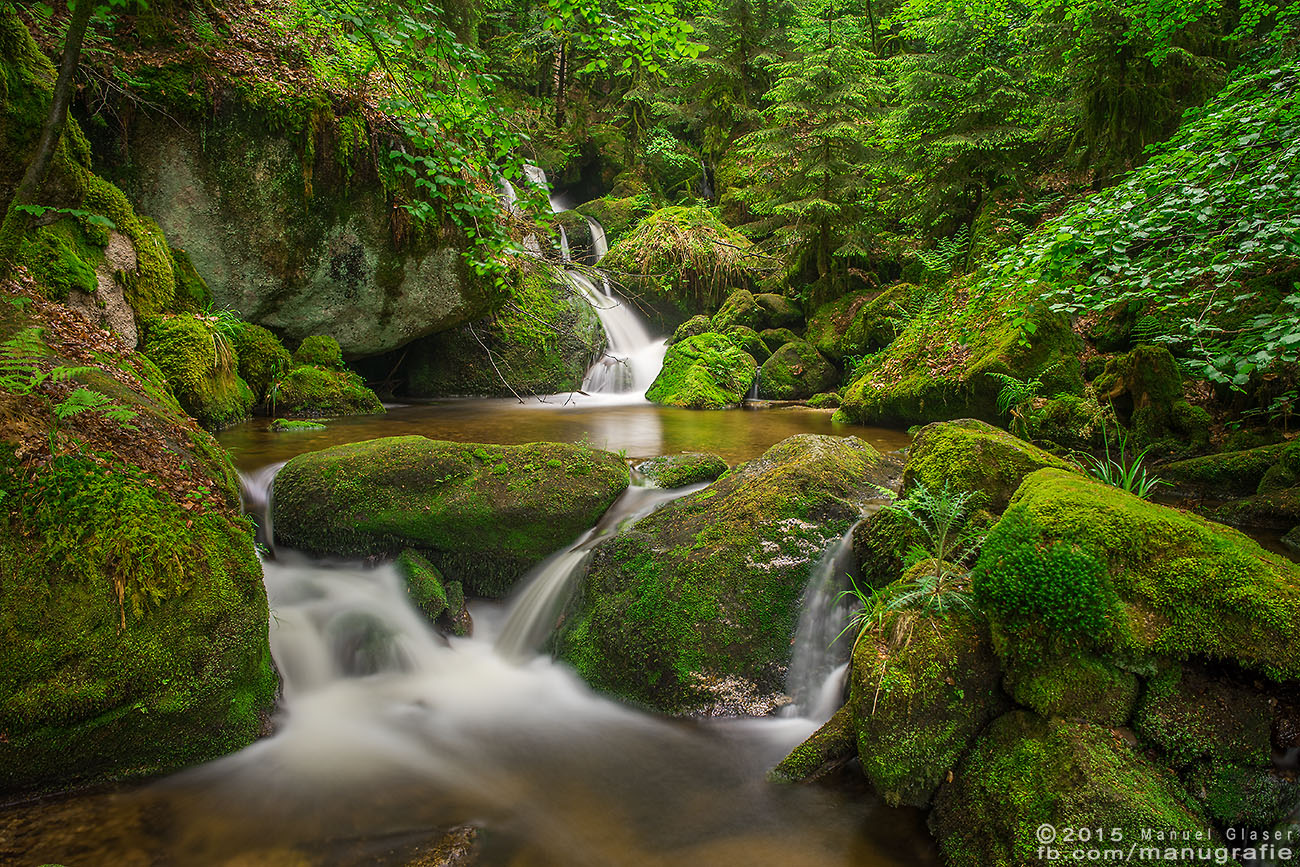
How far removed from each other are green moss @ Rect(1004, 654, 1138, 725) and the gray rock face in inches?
353

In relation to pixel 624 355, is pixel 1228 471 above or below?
below

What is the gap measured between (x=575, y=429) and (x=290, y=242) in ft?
15.2

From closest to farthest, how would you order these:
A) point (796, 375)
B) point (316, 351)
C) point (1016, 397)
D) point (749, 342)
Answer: point (1016, 397) < point (316, 351) < point (796, 375) < point (749, 342)

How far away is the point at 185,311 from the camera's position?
22.4ft

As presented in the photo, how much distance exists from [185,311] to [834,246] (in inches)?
498

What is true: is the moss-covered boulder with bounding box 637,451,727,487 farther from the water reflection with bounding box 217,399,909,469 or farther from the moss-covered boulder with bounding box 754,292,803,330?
the moss-covered boulder with bounding box 754,292,803,330

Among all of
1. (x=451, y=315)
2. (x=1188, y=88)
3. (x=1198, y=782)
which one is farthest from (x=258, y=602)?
(x=1188, y=88)

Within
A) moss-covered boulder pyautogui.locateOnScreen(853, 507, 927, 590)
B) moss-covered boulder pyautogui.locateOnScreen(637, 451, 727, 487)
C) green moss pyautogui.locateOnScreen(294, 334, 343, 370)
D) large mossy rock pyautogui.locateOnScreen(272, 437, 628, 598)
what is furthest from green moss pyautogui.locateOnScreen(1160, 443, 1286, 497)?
green moss pyautogui.locateOnScreen(294, 334, 343, 370)

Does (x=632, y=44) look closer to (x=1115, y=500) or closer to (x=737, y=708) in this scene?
(x=1115, y=500)

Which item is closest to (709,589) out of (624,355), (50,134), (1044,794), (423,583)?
(1044,794)

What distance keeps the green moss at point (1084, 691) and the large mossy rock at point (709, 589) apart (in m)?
1.49

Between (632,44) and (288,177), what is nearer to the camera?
(632,44)

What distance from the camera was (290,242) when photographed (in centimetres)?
792

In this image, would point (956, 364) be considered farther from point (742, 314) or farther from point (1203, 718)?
point (742, 314)
